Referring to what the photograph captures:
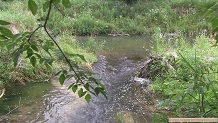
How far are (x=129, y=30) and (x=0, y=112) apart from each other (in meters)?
10.8

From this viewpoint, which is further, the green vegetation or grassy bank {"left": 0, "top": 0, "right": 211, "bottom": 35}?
grassy bank {"left": 0, "top": 0, "right": 211, "bottom": 35}

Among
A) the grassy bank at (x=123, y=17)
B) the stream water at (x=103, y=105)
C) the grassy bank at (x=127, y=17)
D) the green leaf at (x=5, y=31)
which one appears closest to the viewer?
the green leaf at (x=5, y=31)

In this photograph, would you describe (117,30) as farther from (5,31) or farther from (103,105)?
(5,31)

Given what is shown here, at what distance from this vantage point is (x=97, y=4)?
17578 mm

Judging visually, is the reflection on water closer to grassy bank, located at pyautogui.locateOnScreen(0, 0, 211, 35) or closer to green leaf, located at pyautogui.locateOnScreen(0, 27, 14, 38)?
green leaf, located at pyautogui.locateOnScreen(0, 27, 14, 38)

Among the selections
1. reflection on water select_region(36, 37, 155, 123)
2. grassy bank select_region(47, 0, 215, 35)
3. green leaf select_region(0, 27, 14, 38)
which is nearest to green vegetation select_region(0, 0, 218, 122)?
grassy bank select_region(47, 0, 215, 35)

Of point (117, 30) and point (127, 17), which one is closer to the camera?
point (117, 30)

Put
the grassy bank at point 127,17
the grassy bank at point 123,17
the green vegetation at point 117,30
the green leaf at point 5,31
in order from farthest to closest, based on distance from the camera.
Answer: the grassy bank at point 127,17
the grassy bank at point 123,17
the green vegetation at point 117,30
the green leaf at point 5,31

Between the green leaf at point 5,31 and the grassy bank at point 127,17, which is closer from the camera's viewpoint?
the green leaf at point 5,31

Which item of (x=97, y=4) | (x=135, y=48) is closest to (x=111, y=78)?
(x=135, y=48)

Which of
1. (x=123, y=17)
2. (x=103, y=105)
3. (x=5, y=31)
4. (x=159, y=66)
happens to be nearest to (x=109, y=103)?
(x=103, y=105)

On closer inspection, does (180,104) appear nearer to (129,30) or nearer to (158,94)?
(158,94)

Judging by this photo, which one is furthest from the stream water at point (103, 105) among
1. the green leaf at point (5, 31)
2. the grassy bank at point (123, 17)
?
the grassy bank at point (123, 17)

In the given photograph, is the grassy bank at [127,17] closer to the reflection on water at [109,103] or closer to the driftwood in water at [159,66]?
the reflection on water at [109,103]
